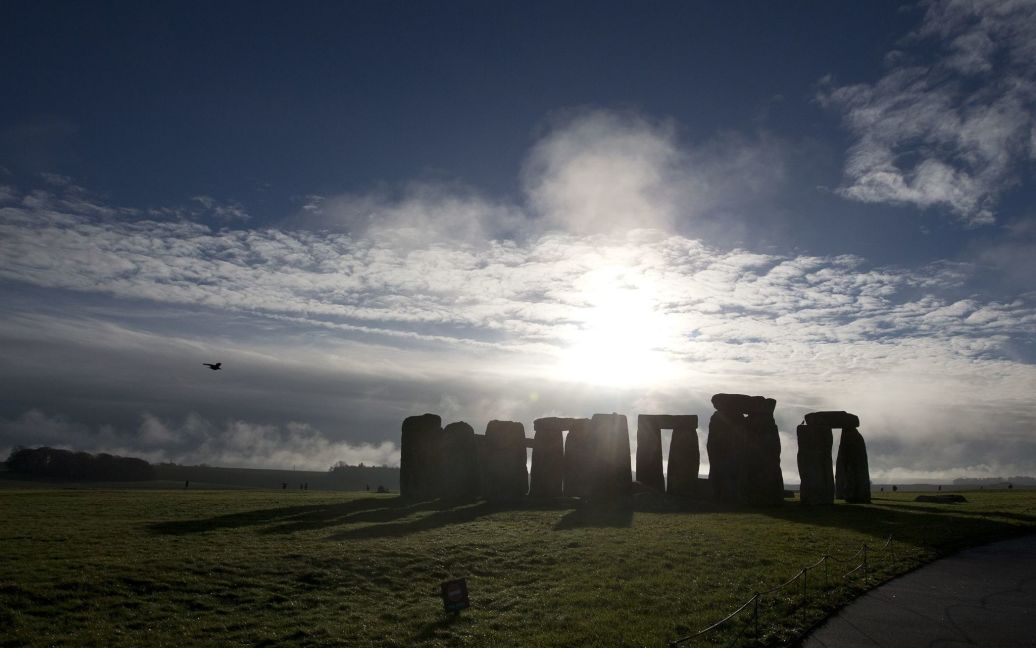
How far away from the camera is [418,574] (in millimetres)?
23031

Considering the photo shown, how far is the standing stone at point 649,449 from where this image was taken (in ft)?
166

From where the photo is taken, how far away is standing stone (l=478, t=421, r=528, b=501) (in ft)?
163

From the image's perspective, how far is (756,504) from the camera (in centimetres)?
4569

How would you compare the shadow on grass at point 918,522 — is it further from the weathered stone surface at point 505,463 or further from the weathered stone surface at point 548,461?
the weathered stone surface at point 505,463

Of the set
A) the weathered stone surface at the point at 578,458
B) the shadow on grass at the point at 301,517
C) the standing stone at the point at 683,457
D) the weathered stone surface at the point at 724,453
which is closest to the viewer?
the shadow on grass at the point at 301,517

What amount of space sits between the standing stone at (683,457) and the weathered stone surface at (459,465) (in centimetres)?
1388

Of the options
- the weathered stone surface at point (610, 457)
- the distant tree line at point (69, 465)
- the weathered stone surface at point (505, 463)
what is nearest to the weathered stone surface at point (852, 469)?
the weathered stone surface at point (610, 457)

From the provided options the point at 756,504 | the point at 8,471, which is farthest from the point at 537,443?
the point at 8,471

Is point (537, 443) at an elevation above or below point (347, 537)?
above

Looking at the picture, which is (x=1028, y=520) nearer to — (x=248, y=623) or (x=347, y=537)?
(x=347, y=537)

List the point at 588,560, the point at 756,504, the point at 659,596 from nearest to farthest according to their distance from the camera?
the point at 659,596
the point at 588,560
the point at 756,504

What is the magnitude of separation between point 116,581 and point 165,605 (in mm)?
2488

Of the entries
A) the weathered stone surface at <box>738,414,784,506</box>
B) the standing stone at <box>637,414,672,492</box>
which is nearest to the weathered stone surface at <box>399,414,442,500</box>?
the standing stone at <box>637,414,672,492</box>

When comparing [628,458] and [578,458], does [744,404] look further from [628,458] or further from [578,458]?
[578,458]
